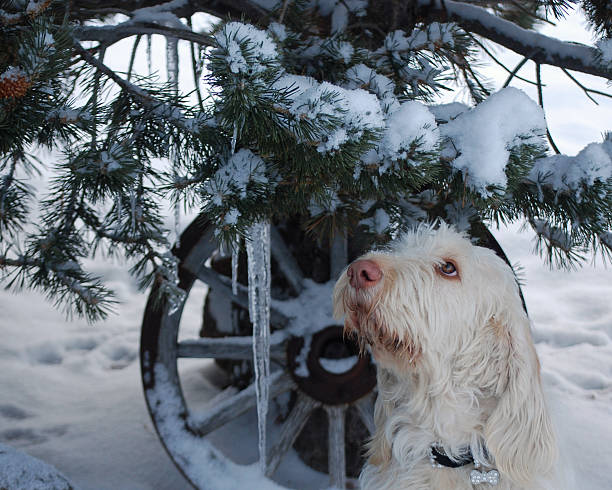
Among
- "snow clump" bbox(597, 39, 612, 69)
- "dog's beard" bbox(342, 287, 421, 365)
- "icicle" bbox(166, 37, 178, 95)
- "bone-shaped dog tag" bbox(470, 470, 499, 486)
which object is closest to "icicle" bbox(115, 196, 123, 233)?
"icicle" bbox(166, 37, 178, 95)

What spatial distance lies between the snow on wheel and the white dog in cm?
114

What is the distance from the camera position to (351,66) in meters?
2.00

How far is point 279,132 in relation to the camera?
4.86 feet

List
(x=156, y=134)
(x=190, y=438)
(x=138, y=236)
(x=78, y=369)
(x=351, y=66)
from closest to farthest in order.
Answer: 1. (x=156, y=134)
2. (x=351, y=66)
3. (x=138, y=236)
4. (x=190, y=438)
5. (x=78, y=369)

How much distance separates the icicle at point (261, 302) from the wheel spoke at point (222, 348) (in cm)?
19

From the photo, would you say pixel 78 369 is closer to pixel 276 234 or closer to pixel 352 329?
pixel 276 234

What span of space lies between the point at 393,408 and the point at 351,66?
1.14 metres

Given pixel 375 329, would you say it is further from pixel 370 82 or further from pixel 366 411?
pixel 366 411

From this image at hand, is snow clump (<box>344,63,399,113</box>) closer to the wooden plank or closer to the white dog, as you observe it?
the white dog

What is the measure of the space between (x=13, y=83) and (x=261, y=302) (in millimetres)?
1342

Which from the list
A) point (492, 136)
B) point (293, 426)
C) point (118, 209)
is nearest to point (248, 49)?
point (492, 136)

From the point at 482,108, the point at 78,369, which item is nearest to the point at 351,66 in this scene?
the point at 482,108

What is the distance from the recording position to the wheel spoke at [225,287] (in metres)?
3.10

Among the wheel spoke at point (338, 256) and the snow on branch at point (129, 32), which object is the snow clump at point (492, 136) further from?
the wheel spoke at point (338, 256)
